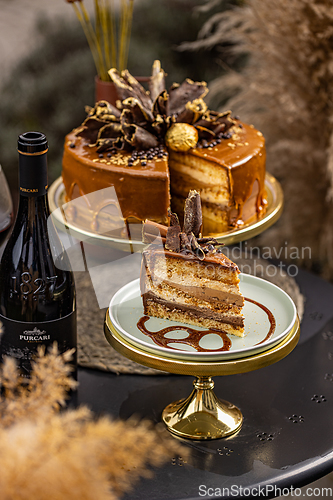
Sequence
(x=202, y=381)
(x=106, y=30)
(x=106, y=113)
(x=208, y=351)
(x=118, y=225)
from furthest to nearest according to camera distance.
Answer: (x=106, y=30), (x=106, y=113), (x=118, y=225), (x=202, y=381), (x=208, y=351)

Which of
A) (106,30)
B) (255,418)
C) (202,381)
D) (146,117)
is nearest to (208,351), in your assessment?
(202,381)

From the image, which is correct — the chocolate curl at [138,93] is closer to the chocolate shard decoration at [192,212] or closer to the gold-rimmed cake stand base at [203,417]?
the chocolate shard decoration at [192,212]

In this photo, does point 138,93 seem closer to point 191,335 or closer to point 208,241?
point 208,241

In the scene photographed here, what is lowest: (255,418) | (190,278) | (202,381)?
(255,418)

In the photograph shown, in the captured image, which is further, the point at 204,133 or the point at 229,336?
the point at 204,133

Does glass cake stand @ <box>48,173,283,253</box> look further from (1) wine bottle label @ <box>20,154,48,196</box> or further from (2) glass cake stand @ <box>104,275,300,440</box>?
(1) wine bottle label @ <box>20,154,48,196</box>

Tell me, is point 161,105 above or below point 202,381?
above

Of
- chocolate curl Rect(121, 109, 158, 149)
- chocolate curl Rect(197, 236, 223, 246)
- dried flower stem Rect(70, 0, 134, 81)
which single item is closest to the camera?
chocolate curl Rect(197, 236, 223, 246)

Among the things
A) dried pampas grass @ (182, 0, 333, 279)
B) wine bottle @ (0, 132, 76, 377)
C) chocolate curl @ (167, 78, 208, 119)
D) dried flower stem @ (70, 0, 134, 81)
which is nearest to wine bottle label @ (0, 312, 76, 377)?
wine bottle @ (0, 132, 76, 377)
